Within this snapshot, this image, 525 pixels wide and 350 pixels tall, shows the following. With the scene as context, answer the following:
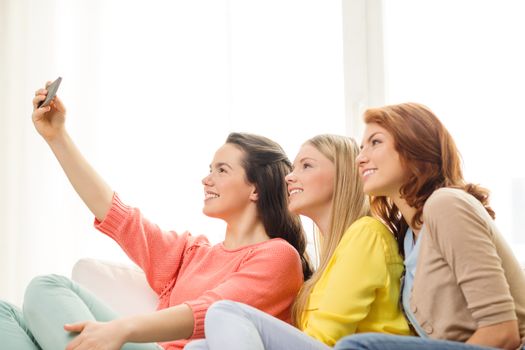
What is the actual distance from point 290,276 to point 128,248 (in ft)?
1.69

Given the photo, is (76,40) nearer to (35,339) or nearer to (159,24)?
(159,24)

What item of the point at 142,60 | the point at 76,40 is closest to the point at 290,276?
the point at 142,60

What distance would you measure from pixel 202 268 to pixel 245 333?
678 millimetres

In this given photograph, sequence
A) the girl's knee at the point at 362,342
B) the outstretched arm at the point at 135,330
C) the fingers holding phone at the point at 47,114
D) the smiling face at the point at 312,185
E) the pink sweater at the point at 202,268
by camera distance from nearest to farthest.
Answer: the girl's knee at the point at 362,342
the outstretched arm at the point at 135,330
the pink sweater at the point at 202,268
the smiling face at the point at 312,185
the fingers holding phone at the point at 47,114

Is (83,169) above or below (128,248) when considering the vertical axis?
above

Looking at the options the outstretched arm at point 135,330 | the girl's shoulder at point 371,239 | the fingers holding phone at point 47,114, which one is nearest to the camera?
the outstretched arm at point 135,330

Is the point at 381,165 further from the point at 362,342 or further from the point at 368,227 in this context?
the point at 362,342

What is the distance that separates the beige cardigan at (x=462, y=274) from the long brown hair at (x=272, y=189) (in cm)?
63

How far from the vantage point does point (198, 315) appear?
1.77m

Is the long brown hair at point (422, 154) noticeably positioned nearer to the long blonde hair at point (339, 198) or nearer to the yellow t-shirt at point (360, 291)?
the yellow t-shirt at point (360, 291)

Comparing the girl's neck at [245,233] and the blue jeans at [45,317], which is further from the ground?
the girl's neck at [245,233]

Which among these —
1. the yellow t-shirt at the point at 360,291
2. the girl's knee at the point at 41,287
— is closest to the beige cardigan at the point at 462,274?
the yellow t-shirt at the point at 360,291

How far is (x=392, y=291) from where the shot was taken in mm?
1696

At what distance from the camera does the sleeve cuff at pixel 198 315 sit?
5.82 ft
